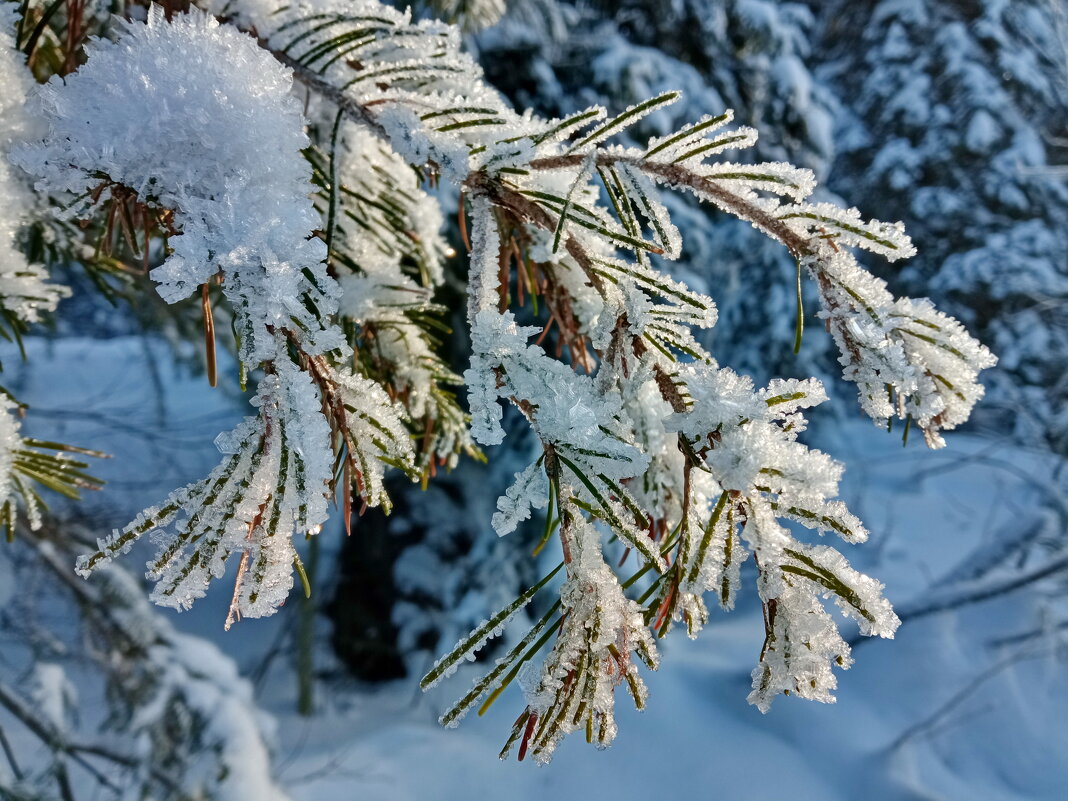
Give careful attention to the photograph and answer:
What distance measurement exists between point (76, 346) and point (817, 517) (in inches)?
284

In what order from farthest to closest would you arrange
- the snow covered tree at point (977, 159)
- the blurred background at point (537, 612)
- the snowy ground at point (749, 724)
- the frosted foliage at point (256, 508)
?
the snow covered tree at point (977, 159) < the snowy ground at point (749, 724) < the blurred background at point (537, 612) < the frosted foliage at point (256, 508)

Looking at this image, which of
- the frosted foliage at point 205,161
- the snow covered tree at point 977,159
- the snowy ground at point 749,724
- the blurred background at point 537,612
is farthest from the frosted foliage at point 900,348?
the snow covered tree at point 977,159

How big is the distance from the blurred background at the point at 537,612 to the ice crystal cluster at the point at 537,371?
107 centimetres

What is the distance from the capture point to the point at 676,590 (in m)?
0.45

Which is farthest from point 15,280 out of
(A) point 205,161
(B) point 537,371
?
(B) point 537,371

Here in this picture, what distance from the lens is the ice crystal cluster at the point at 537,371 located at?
40 centimetres

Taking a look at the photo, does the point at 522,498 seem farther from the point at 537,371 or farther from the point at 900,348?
the point at 900,348

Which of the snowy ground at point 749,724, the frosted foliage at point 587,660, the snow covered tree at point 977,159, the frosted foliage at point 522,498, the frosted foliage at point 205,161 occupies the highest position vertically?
the snow covered tree at point 977,159

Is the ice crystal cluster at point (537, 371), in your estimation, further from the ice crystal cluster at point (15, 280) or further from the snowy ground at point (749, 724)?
the snowy ground at point (749, 724)

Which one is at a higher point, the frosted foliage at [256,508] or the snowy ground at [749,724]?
the frosted foliage at [256,508]

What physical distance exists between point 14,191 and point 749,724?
386cm

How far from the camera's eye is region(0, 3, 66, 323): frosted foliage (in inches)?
21.1

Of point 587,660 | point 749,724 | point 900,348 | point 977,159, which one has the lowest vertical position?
point 749,724

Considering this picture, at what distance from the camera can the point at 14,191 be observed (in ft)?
2.06
